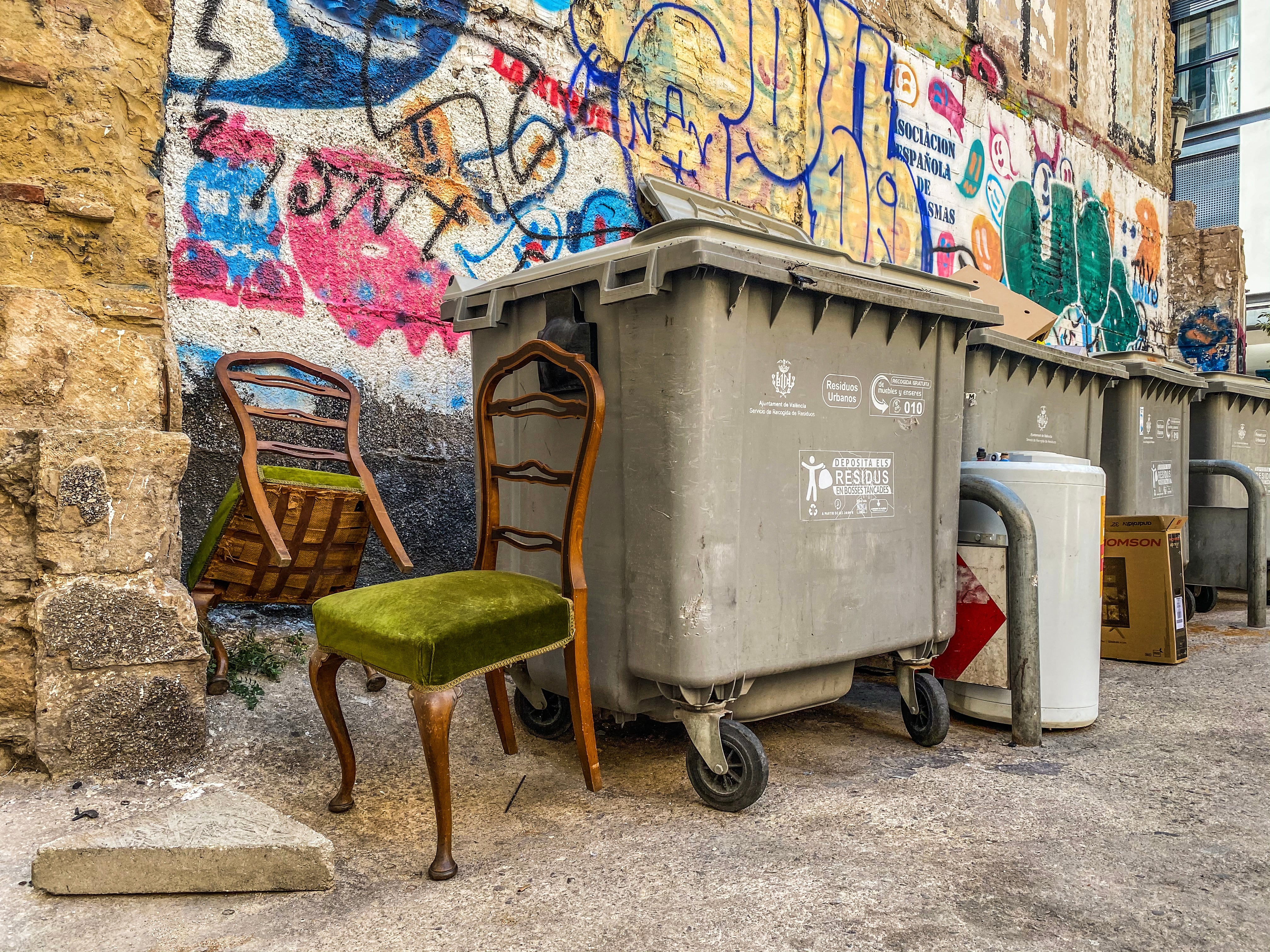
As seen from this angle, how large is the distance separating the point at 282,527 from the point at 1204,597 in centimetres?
505

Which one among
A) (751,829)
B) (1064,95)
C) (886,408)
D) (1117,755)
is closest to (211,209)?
(886,408)

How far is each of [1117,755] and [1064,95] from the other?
8.09 metres

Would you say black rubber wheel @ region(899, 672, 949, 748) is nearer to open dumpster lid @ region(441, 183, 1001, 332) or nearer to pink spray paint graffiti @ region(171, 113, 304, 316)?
open dumpster lid @ region(441, 183, 1001, 332)

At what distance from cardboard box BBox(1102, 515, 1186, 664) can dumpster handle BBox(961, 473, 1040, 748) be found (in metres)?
1.30

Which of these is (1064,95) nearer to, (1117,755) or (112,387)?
(1117,755)

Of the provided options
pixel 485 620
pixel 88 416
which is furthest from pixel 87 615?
pixel 485 620

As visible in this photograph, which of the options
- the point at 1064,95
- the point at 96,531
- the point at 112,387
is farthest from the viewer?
the point at 1064,95

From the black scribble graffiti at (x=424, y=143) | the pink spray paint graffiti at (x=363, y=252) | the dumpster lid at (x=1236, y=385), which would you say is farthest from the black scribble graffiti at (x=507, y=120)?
the dumpster lid at (x=1236, y=385)

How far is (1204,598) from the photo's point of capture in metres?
5.04

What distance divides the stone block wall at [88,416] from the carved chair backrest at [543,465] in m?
0.79

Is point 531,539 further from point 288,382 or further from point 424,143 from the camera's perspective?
point 424,143

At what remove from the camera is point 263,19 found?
3336 mm

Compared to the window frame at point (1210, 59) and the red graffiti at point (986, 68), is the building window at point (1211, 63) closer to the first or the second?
the window frame at point (1210, 59)

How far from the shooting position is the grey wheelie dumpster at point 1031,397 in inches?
135
